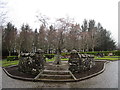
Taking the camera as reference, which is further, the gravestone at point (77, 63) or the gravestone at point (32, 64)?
the gravestone at point (77, 63)

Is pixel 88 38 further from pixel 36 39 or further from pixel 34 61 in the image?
pixel 34 61

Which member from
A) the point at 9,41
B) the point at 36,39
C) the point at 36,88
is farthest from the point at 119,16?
the point at 36,39

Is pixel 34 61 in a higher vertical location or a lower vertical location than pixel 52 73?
higher

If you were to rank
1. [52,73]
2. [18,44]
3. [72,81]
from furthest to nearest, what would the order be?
[18,44], [52,73], [72,81]

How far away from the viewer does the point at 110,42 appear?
1494 inches

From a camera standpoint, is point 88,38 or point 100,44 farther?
point 100,44

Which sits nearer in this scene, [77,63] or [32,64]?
[32,64]

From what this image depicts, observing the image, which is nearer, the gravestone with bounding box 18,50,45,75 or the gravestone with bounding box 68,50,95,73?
the gravestone with bounding box 18,50,45,75

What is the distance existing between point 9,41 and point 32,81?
24.8 metres

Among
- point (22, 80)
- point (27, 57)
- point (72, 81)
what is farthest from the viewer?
point (27, 57)

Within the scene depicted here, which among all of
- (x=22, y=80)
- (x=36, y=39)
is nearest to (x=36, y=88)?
(x=22, y=80)

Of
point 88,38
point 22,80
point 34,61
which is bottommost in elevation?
point 22,80

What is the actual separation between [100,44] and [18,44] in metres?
27.9

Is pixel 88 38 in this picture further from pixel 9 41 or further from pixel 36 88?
pixel 36 88
